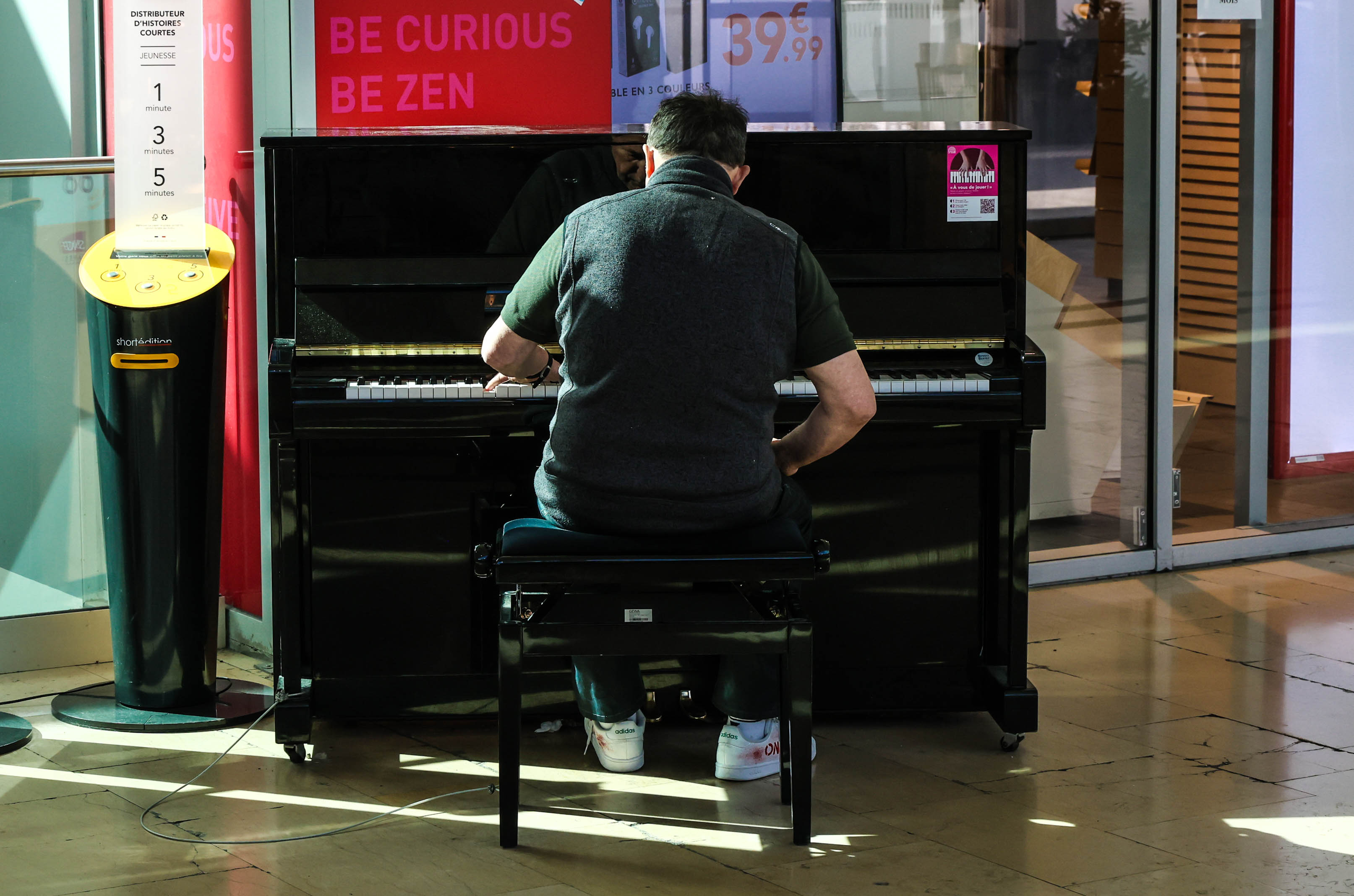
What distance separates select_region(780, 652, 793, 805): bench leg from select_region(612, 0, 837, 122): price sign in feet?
5.74

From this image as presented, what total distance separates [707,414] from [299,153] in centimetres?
110

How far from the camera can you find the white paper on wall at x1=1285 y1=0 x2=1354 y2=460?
500cm

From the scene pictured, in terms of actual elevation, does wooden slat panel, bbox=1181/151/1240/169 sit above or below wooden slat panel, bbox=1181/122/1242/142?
below

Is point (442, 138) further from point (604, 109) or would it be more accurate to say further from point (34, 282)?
point (34, 282)

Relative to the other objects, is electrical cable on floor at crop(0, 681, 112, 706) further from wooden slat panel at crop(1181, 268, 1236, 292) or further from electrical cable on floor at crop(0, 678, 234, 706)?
wooden slat panel at crop(1181, 268, 1236, 292)

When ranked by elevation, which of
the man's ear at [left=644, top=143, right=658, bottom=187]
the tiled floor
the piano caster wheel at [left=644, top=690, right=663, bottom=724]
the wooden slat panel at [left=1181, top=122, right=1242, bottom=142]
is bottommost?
the tiled floor

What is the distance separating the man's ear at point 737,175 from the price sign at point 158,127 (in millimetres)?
1275

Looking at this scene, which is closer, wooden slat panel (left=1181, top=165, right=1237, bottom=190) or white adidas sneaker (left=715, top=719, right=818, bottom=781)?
white adidas sneaker (left=715, top=719, right=818, bottom=781)

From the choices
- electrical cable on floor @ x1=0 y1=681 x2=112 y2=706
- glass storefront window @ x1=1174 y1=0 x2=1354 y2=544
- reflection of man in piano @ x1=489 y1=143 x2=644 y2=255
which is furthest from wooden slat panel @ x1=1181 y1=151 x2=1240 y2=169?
A: electrical cable on floor @ x1=0 y1=681 x2=112 y2=706

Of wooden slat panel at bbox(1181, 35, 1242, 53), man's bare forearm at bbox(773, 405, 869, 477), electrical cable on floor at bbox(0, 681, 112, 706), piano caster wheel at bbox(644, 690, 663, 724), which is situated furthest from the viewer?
wooden slat panel at bbox(1181, 35, 1242, 53)

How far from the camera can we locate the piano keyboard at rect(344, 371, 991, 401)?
9.68 ft

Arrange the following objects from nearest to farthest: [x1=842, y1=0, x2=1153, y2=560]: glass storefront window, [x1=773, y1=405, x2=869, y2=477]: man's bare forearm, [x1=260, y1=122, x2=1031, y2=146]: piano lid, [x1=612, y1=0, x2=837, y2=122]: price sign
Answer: [x1=773, y1=405, x2=869, y2=477]: man's bare forearm → [x1=260, y1=122, x2=1031, y2=146]: piano lid → [x1=612, y1=0, x2=837, y2=122]: price sign → [x1=842, y1=0, x2=1153, y2=560]: glass storefront window

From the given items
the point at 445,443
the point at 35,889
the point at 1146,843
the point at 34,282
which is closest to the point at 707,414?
the point at 445,443

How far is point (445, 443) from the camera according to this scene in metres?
3.20
